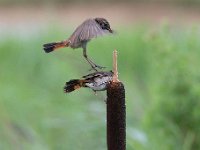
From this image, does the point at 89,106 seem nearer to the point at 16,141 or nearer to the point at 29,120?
the point at 29,120

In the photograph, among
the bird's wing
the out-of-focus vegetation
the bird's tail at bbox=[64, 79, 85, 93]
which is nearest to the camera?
the bird's wing

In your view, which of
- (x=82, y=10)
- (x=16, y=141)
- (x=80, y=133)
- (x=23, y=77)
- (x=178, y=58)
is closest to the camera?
(x=16, y=141)

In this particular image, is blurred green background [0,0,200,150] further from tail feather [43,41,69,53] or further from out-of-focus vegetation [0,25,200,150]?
tail feather [43,41,69,53]

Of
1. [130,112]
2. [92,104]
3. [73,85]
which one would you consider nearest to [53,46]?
[73,85]

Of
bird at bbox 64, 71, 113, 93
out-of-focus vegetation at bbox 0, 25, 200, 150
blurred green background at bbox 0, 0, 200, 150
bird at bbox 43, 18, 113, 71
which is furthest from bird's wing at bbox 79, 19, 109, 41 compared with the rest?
out-of-focus vegetation at bbox 0, 25, 200, 150

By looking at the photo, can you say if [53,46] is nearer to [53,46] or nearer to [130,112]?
[53,46]

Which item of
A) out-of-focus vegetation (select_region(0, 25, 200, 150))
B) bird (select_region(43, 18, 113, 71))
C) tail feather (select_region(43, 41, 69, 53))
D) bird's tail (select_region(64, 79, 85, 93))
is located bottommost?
out-of-focus vegetation (select_region(0, 25, 200, 150))

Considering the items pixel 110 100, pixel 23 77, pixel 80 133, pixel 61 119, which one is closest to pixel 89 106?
pixel 61 119

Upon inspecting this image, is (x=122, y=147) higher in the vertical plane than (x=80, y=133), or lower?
higher

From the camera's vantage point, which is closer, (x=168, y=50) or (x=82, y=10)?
(x=168, y=50)
